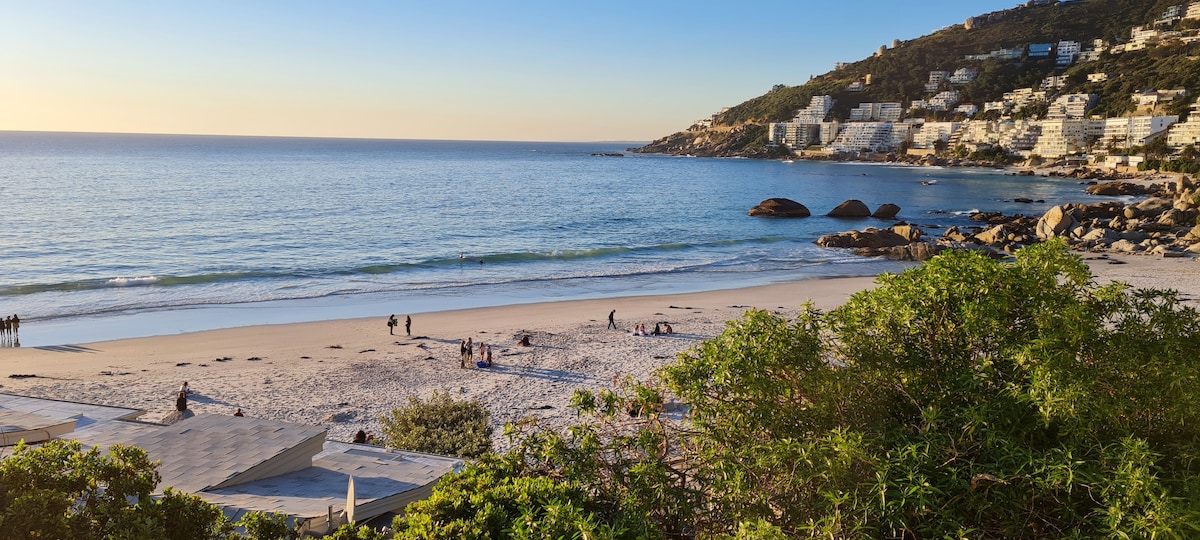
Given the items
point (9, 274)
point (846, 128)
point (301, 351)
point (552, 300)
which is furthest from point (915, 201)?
point (846, 128)

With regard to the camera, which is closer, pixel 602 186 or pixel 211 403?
pixel 211 403

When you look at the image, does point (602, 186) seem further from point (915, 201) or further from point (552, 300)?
point (552, 300)

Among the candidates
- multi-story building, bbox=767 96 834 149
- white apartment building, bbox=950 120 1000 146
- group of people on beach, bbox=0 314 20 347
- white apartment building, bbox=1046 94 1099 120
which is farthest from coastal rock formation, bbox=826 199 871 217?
multi-story building, bbox=767 96 834 149

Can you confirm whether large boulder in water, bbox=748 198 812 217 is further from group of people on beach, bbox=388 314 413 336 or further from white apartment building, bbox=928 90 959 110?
white apartment building, bbox=928 90 959 110

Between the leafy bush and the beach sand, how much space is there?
0.76m

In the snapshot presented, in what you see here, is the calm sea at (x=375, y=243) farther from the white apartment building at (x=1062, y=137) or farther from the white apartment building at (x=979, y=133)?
the white apartment building at (x=979, y=133)

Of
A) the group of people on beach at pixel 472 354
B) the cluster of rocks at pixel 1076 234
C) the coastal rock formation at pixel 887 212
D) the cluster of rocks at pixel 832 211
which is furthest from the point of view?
the cluster of rocks at pixel 832 211

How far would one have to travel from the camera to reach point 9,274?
37.8 metres

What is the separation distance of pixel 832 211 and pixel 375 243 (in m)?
43.5

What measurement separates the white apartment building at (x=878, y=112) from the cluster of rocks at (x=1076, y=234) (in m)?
139

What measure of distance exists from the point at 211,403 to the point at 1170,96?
155498mm

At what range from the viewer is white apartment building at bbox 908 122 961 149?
6619 inches

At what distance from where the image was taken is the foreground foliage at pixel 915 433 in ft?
15.8

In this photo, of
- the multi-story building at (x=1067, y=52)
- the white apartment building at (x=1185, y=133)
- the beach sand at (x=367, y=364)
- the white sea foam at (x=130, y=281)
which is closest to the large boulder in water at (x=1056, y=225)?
the beach sand at (x=367, y=364)
